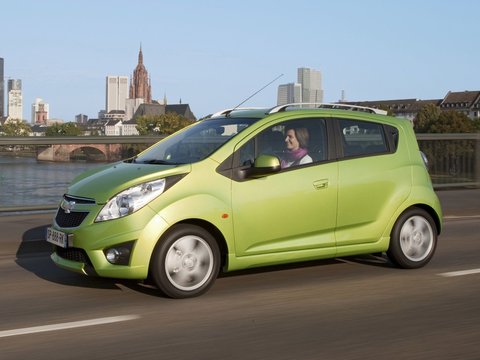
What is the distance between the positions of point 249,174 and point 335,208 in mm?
995

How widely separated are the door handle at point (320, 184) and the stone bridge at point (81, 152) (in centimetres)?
553

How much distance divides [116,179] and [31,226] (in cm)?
435

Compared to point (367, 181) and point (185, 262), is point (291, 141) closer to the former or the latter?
point (367, 181)

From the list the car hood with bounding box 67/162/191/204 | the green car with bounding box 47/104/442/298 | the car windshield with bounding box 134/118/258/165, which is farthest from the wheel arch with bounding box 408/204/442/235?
the car hood with bounding box 67/162/191/204

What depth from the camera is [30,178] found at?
1124cm

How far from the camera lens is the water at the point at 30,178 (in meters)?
11.2

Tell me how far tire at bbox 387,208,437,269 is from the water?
206 inches

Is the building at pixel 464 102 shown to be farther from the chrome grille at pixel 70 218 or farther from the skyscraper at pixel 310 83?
the chrome grille at pixel 70 218

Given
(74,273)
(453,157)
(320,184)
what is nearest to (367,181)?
(320,184)

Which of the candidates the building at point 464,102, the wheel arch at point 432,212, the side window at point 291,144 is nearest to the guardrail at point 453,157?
the wheel arch at point 432,212

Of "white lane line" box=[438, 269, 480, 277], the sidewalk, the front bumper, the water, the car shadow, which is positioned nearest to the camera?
the front bumper

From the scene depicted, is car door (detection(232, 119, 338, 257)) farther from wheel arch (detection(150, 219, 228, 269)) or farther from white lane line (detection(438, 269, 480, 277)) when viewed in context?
white lane line (detection(438, 269, 480, 277))

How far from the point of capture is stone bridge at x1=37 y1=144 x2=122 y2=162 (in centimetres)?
1164

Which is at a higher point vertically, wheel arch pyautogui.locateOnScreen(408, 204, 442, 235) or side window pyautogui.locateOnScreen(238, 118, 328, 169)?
side window pyautogui.locateOnScreen(238, 118, 328, 169)
